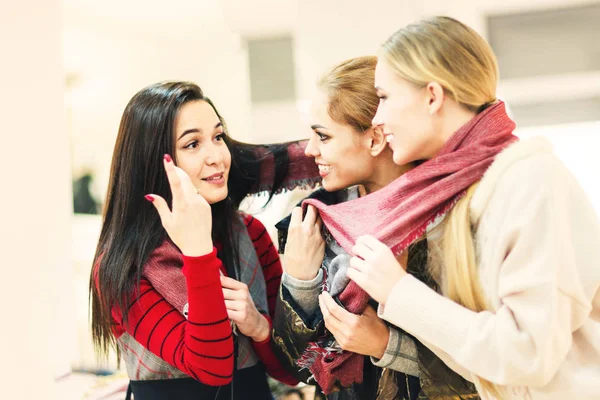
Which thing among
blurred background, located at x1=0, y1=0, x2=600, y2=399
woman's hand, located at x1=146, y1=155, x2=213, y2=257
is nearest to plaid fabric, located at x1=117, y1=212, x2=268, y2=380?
woman's hand, located at x1=146, y1=155, x2=213, y2=257

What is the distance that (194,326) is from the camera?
111cm

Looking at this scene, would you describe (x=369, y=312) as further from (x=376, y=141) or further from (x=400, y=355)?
(x=376, y=141)

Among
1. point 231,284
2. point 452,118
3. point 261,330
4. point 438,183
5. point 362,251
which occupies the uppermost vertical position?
point 452,118

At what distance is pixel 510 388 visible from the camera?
0.95 metres

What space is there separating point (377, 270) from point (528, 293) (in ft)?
0.77

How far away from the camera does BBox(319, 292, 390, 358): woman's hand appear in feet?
3.54

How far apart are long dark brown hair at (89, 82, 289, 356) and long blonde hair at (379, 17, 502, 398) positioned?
0.51m

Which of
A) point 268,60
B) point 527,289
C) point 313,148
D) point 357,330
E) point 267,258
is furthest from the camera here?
point 268,60

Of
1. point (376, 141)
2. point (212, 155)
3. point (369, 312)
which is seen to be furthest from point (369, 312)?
point (212, 155)

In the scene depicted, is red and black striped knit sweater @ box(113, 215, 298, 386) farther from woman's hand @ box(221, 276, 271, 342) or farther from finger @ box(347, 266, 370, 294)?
finger @ box(347, 266, 370, 294)

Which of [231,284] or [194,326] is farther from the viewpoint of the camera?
[231,284]

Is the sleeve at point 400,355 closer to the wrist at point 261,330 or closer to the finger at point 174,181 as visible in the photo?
the wrist at point 261,330

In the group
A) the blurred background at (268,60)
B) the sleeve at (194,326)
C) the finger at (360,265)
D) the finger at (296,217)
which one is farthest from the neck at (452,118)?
the blurred background at (268,60)

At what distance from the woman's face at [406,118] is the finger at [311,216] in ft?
0.84
